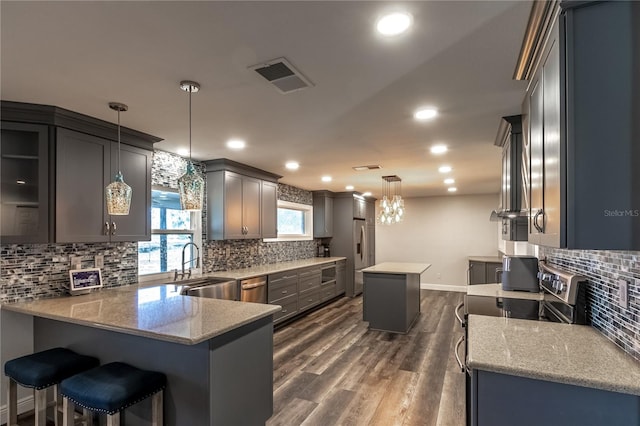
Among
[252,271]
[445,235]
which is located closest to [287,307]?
[252,271]

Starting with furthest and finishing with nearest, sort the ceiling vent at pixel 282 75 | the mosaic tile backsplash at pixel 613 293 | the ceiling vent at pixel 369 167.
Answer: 1. the ceiling vent at pixel 369 167
2. the ceiling vent at pixel 282 75
3. the mosaic tile backsplash at pixel 613 293

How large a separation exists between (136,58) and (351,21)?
46.6 inches

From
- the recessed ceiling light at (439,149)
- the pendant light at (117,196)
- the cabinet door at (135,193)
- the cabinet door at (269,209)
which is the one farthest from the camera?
the cabinet door at (269,209)

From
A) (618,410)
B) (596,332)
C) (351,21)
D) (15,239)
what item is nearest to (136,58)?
(351,21)

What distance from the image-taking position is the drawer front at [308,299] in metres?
5.66

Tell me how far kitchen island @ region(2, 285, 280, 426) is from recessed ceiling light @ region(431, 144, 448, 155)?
247 centimetres

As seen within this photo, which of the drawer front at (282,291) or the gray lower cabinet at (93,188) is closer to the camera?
the gray lower cabinet at (93,188)

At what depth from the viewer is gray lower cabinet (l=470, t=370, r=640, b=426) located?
1.26 meters

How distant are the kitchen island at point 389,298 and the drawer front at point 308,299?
3.85 feet

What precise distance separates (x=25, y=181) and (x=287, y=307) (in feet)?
11.8

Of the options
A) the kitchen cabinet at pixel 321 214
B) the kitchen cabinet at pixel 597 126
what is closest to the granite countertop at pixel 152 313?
the kitchen cabinet at pixel 597 126

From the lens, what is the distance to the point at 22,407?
2.67m

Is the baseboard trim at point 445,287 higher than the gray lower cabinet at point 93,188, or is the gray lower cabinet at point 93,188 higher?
the gray lower cabinet at point 93,188

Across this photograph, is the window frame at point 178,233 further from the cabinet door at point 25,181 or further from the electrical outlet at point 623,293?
the electrical outlet at point 623,293
